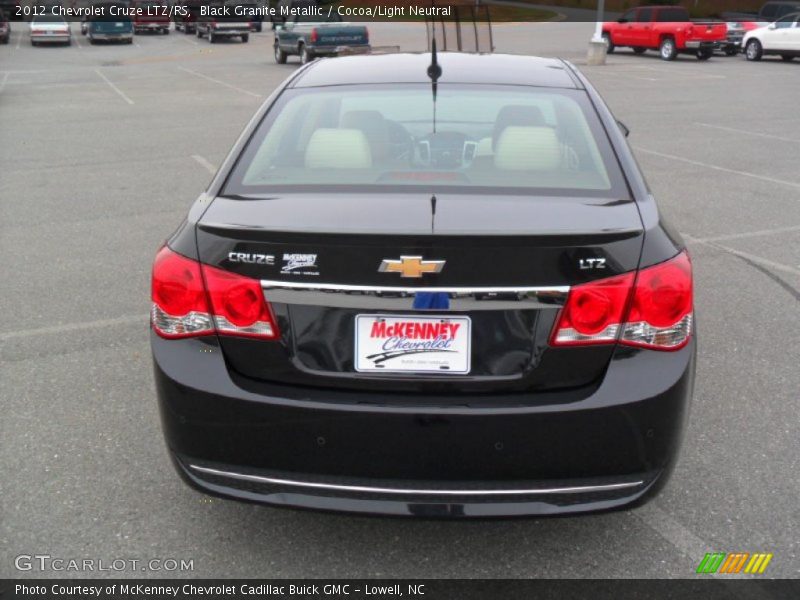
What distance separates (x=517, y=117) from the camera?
12.4 feet

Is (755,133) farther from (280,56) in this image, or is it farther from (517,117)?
(280,56)

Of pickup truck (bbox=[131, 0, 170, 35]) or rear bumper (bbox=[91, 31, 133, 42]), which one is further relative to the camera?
pickup truck (bbox=[131, 0, 170, 35])

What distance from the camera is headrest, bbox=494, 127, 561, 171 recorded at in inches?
132

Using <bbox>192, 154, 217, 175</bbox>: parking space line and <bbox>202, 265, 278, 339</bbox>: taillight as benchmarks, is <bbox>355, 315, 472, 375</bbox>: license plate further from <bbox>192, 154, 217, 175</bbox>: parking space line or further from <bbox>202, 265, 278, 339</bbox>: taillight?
<bbox>192, 154, 217, 175</bbox>: parking space line

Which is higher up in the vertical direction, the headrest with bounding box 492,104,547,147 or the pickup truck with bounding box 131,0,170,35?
the headrest with bounding box 492,104,547,147

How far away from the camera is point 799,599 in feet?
9.59

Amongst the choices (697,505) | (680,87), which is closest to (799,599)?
(697,505)

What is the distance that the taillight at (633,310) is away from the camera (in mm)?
2703

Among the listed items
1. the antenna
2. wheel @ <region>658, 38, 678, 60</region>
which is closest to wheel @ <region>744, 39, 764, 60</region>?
wheel @ <region>658, 38, 678, 60</region>

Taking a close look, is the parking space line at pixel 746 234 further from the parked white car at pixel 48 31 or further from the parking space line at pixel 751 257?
the parked white car at pixel 48 31

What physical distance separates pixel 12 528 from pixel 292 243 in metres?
1.61

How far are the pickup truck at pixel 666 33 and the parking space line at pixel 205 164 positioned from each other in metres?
22.6

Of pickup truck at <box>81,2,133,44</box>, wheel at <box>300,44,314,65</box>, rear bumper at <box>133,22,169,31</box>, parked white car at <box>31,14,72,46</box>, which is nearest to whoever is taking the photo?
wheel at <box>300,44,314,65</box>

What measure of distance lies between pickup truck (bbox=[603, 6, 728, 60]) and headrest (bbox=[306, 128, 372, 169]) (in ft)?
95.3
